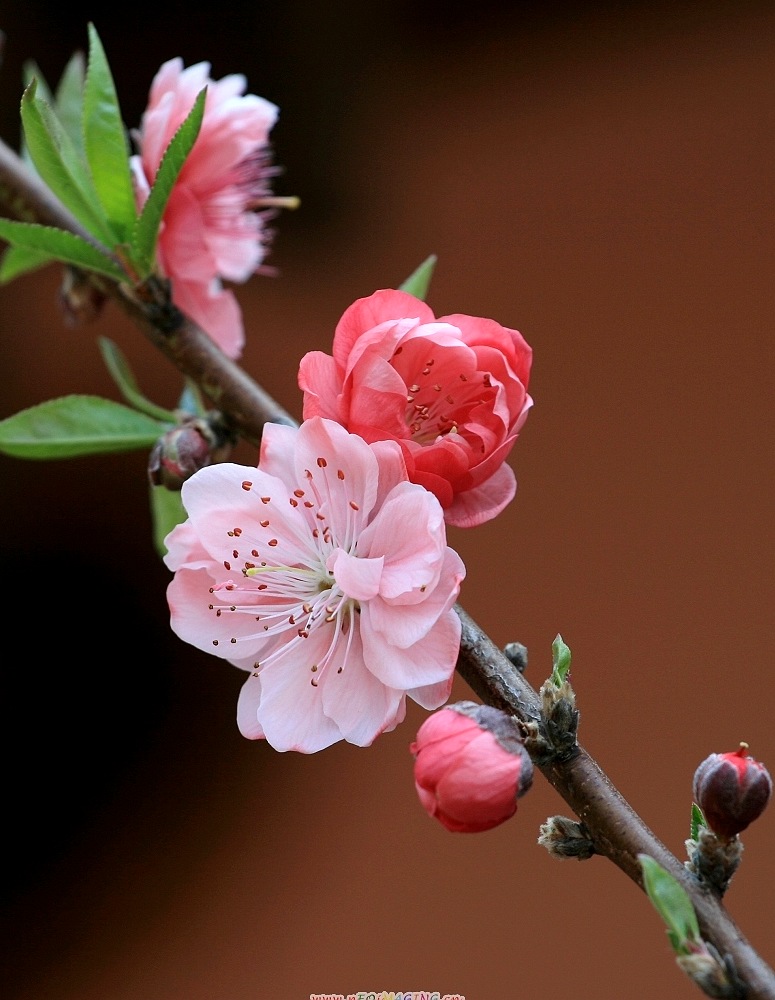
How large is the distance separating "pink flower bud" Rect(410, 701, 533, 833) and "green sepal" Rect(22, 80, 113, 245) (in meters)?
0.45

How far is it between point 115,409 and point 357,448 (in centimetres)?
31

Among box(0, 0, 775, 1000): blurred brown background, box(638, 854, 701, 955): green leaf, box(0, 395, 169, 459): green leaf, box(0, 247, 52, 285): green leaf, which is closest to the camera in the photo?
box(638, 854, 701, 955): green leaf

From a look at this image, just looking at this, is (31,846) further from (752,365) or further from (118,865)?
(752,365)

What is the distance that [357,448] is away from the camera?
446 millimetres

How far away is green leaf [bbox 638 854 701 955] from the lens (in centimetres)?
38

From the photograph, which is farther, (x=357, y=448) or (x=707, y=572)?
(x=707, y=572)

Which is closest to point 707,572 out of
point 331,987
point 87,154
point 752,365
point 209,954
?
point 752,365

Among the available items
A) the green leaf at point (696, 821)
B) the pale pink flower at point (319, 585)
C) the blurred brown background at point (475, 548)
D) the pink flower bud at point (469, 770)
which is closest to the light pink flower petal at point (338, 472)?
the pale pink flower at point (319, 585)

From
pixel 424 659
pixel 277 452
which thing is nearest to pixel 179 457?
pixel 277 452

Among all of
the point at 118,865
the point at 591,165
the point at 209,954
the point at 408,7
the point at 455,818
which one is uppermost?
the point at 408,7

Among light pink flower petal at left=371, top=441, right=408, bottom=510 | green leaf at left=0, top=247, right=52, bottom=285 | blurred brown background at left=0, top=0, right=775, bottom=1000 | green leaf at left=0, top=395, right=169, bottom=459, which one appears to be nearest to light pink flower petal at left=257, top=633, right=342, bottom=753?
light pink flower petal at left=371, top=441, right=408, bottom=510

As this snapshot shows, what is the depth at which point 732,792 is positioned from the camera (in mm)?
424

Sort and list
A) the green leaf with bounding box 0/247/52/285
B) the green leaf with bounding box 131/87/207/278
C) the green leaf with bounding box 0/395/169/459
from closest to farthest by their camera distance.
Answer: the green leaf with bounding box 131/87/207/278 < the green leaf with bounding box 0/395/169/459 < the green leaf with bounding box 0/247/52/285

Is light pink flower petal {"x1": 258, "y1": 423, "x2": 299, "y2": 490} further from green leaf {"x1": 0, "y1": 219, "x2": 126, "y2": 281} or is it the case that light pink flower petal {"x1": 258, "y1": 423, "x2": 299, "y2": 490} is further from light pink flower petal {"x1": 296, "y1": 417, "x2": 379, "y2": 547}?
green leaf {"x1": 0, "y1": 219, "x2": 126, "y2": 281}
